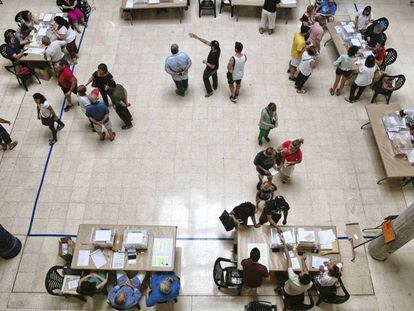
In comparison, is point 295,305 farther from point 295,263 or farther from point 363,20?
point 363,20

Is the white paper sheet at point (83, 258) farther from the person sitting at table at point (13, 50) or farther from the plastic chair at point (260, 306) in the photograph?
the person sitting at table at point (13, 50)

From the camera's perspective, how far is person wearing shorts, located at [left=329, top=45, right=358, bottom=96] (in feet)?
28.0

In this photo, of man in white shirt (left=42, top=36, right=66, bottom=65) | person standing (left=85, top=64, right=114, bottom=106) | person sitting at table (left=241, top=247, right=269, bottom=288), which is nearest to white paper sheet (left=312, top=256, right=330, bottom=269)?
person sitting at table (left=241, top=247, right=269, bottom=288)

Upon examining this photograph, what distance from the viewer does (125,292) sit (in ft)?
19.7

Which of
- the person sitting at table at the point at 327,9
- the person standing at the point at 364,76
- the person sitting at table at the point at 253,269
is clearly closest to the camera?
the person sitting at table at the point at 253,269

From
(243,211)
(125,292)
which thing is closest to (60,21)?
(243,211)

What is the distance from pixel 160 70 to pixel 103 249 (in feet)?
18.0

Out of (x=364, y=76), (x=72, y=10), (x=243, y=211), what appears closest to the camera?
(x=243, y=211)

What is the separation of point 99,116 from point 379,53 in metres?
7.19

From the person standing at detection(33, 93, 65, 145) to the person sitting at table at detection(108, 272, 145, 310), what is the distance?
397 centimetres

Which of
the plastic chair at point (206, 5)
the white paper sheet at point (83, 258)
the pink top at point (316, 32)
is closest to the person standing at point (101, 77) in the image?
the white paper sheet at point (83, 258)

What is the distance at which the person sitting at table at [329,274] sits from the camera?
568cm

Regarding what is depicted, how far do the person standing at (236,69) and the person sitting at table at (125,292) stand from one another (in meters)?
4.97

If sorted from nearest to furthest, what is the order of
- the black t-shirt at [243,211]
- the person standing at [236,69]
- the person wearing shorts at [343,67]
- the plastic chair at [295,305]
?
1. the plastic chair at [295,305]
2. the black t-shirt at [243,211]
3. the person standing at [236,69]
4. the person wearing shorts at [343,67]
